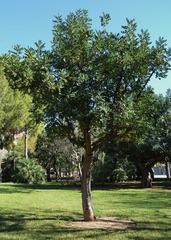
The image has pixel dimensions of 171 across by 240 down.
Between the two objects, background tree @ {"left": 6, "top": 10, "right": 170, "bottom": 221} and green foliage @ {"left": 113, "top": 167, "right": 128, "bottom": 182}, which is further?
green foliage @ {"left": 113, "top": 167, "right": 128, "bottom": 182}

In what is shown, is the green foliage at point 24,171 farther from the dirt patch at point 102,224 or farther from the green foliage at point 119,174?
the dirt patch at point 102,224

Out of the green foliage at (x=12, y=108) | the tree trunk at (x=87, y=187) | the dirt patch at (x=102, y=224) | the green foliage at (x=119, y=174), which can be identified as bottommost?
the dirt patch at (x=102, y=224)

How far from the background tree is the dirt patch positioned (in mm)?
366

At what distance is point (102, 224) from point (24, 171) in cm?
3008

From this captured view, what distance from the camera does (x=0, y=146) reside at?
44.1 meters

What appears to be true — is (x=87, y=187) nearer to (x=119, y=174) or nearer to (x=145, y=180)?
(x=145, y=180)

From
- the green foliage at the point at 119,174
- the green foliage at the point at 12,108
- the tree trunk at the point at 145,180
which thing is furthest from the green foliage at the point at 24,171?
the tree trunk at the point at 145,180

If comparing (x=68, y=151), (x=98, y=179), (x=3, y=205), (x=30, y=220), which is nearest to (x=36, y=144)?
(x=68, y=151)

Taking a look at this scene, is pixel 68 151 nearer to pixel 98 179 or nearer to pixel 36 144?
pixel 98 179

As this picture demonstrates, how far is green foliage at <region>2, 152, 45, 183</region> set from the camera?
135 feet

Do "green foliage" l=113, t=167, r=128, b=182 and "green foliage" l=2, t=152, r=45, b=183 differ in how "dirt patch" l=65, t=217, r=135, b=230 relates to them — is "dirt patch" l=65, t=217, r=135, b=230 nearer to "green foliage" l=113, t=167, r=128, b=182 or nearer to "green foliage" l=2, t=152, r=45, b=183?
"green foliage" l=113, t=167, r=128, b=182

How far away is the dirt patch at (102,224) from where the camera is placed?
11.4m

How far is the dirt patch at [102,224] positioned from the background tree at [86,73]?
0.37 metres

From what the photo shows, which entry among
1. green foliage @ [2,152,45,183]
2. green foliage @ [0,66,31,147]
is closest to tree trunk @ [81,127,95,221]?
green foliage @ [0,66,31,147]
